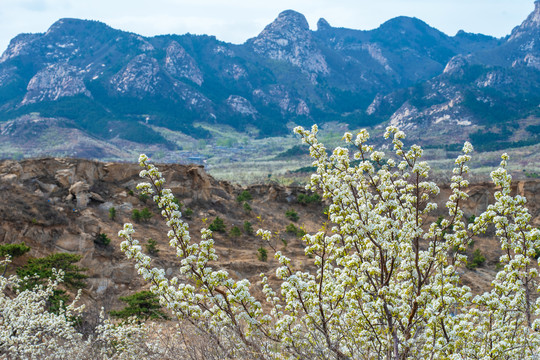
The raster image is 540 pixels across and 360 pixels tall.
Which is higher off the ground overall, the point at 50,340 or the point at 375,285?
A: the point at 375,285

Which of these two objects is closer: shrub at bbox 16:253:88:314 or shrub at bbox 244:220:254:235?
shrub at bbox 16:253:88:314

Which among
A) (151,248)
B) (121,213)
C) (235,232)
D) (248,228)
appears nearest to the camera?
(151,248)

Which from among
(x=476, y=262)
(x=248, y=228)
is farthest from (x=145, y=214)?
(x=476, y=262)

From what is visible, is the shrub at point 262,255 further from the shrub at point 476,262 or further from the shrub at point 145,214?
the shrub at point 476,262

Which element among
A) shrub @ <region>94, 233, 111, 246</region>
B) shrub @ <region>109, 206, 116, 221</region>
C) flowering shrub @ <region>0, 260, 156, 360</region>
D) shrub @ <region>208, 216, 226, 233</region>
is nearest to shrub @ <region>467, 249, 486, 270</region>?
shrub @ <region>208, 216, 226, 233</region>

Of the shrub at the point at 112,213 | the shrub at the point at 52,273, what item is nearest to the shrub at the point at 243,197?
the shrub at the point at 112,213

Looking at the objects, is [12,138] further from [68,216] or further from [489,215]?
[489,215]

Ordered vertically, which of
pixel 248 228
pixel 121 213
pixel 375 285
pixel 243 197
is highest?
pixel 375 285

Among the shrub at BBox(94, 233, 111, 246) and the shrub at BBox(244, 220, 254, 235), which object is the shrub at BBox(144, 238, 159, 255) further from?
the shrub at BBox(244, 220, 254, 235)

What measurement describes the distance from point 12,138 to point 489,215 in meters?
184

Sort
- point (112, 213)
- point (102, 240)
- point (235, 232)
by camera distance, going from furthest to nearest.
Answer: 1. point (235, 232)
2. point (112, 213)
3. point (102, 240)

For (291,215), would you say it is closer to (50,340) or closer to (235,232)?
(235,232)

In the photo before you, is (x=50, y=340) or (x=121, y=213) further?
(x=121, y=213)

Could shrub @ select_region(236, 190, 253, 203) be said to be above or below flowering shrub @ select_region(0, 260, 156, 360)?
below
